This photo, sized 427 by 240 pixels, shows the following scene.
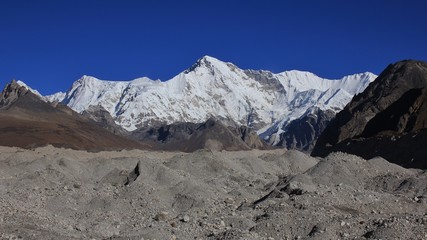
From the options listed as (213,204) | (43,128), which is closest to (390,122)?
(213,204)

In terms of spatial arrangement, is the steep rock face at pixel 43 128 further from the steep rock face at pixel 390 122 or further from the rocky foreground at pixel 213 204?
the rocky foreground at pixel 213 204

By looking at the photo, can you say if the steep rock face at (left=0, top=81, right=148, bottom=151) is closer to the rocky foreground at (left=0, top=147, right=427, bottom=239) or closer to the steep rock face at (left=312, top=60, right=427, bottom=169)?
the steep rock face at (left=312, top=60, right=427, bottom=169)

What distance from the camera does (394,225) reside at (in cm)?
1997

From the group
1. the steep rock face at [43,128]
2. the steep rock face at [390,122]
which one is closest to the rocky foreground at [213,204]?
the steep rock face at [390,122]

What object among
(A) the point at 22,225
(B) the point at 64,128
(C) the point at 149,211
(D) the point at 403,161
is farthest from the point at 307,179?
(B) the point at 64,128

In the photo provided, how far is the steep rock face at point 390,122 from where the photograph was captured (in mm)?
71188

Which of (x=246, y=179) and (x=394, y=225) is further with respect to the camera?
(x=246, y=179)

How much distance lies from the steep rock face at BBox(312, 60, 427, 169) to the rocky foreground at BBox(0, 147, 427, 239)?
87.0 feet

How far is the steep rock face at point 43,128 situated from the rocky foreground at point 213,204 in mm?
75937

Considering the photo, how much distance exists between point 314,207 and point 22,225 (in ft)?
38.4

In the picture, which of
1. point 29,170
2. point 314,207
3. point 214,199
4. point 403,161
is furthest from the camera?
point 403,161

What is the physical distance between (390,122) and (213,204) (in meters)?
76.6

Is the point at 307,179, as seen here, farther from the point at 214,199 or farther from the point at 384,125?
the point at 384,125

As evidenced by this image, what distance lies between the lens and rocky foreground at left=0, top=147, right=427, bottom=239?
21.1 metres
